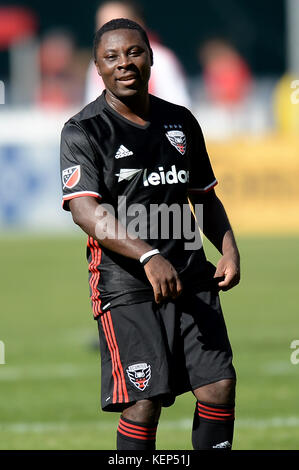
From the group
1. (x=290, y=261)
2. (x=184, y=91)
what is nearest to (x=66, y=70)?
(x=290, y=261)

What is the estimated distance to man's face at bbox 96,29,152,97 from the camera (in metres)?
4.82

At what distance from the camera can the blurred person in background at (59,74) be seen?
2686 cm

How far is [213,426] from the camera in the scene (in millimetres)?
4918

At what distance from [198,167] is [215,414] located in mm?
1129

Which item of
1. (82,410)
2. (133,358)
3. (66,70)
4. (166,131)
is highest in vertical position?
(66,70)

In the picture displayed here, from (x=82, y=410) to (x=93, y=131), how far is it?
303 cm

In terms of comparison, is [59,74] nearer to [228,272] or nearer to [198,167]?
[198,167]

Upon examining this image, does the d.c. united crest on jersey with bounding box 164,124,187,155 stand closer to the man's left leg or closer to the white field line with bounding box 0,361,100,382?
the man's left leg

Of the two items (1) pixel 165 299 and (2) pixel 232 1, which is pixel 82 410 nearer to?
(1) pixel 165 299

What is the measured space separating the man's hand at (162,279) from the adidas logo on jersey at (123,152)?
525mm

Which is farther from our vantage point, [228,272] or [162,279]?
[228,272]

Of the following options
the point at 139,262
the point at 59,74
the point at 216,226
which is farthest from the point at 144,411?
the point at 59,74
